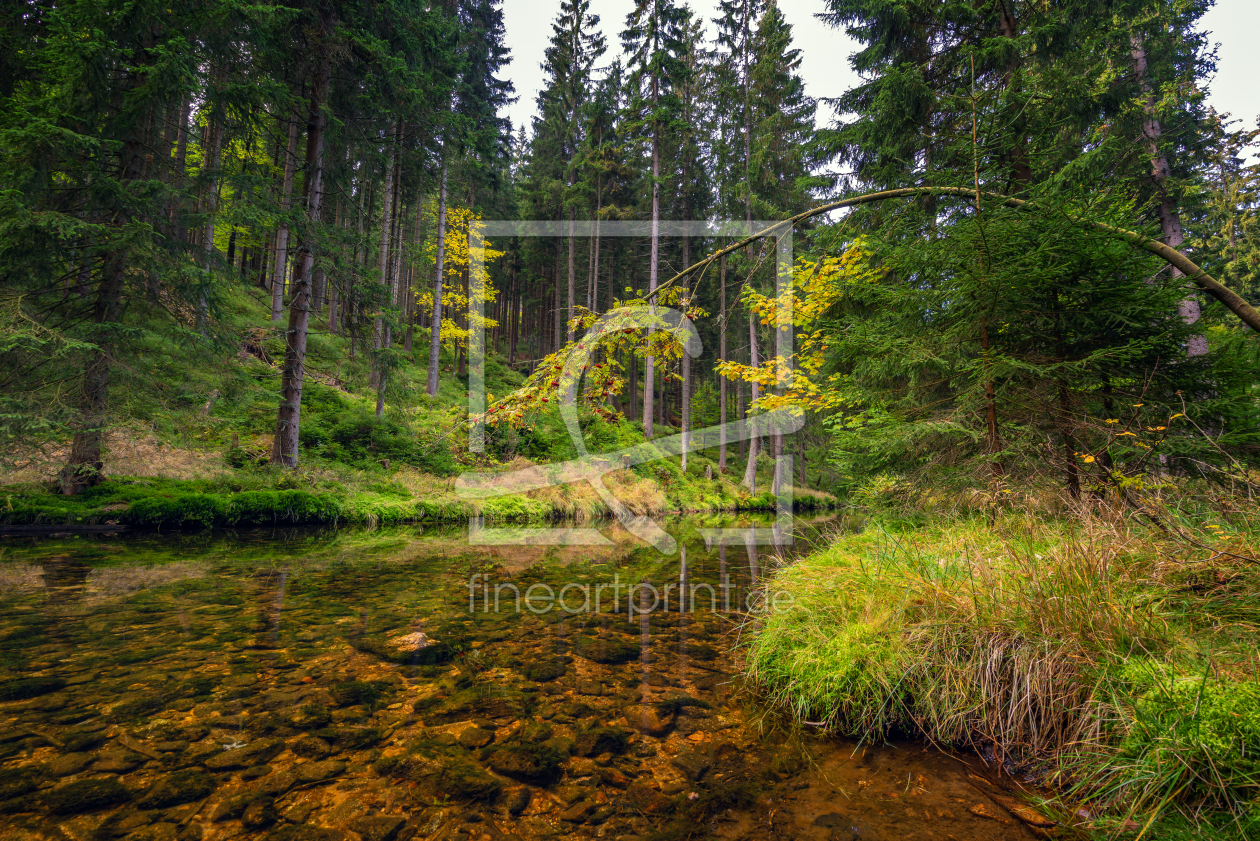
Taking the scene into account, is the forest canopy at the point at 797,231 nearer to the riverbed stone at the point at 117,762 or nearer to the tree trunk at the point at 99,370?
the tree trunk at the point at 99,370

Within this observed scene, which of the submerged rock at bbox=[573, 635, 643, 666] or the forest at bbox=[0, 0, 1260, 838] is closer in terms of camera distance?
the forest at bbox=[0, 0, 1260, 838]

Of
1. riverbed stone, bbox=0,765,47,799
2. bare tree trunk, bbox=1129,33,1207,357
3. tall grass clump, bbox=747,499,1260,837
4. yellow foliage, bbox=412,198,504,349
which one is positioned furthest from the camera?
yellow foliage, bbox=412,198,504,349

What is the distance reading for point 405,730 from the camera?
9.07ft

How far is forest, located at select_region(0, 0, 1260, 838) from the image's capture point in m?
2.50

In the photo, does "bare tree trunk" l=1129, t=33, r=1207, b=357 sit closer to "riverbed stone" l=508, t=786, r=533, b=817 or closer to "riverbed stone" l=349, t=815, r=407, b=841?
"riverbed stone" l=508, t=786, r=533, b=817

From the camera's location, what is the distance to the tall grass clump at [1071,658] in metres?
1.73

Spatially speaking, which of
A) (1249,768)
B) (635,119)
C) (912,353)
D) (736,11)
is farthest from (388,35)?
(1249,768)

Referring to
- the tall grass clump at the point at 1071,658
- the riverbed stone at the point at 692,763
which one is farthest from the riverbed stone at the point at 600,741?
the tall grass clump at the point at 1071,658

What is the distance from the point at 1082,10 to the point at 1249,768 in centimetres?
1019

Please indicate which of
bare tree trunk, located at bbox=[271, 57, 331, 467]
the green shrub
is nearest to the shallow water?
the green shrub

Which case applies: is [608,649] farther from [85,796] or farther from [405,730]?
[85,796]

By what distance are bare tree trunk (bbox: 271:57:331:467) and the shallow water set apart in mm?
5745

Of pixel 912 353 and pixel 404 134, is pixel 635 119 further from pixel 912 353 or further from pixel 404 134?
pixel 912 353

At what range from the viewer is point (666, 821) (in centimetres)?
211
